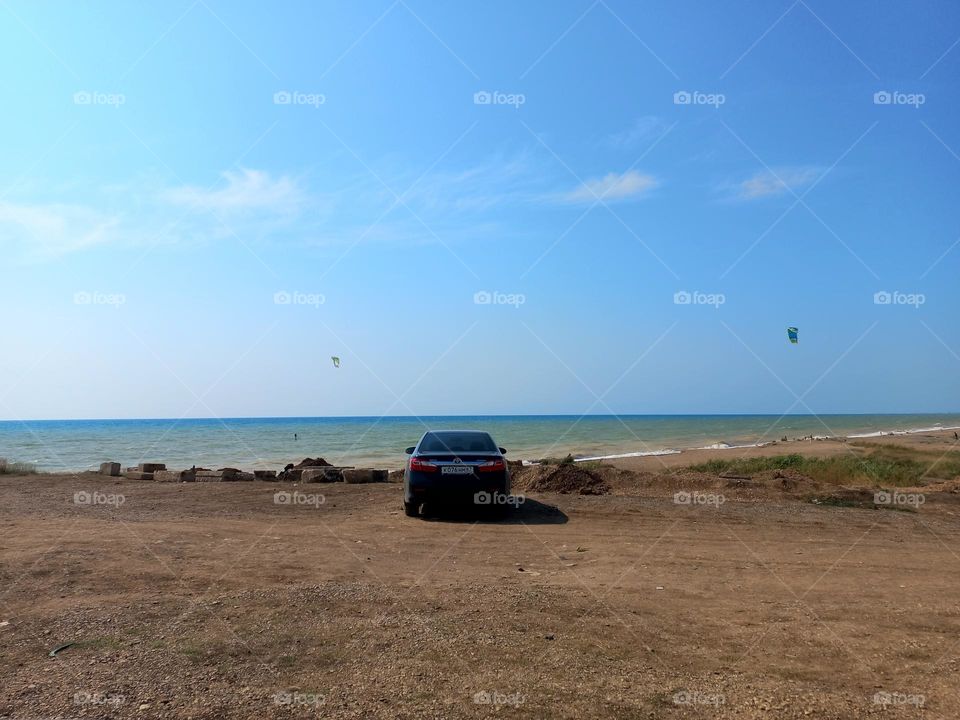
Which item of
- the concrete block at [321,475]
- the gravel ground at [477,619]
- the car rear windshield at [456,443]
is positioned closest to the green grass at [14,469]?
the concrete block at [321,475]

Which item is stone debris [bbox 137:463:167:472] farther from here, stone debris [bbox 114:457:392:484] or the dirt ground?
the dirt ground

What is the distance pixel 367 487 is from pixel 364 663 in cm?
1230

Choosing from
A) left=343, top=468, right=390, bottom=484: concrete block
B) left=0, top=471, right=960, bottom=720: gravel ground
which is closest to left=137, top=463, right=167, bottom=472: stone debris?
left=343, top=468, right=390, bottom=484: concrete block

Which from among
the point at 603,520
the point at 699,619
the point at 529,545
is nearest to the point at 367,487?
the point at 603,520

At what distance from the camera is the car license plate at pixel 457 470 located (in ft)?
39.3

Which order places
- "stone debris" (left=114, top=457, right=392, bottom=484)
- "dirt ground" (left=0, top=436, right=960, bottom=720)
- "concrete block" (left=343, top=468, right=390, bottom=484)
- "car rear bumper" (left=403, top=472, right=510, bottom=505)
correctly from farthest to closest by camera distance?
"stone debris" (left=114, top=457, right=392, bottom=484)
"concrete block" (left=343, top=468, right=390, bottom=484)
"car rear bumper" (left=403, top=472, right=510, bottom=505)
"dirt ground" (left=0, top=436, right=960, bottom=720)

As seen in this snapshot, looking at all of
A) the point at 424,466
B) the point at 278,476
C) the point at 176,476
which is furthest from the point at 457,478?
the point at 176,476

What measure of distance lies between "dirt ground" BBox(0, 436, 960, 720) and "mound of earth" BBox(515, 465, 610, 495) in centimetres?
424

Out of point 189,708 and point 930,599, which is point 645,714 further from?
point 930,599

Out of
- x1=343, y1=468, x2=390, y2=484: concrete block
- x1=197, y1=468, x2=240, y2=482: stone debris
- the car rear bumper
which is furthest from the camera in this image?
x1=197, y1=468, x2=240, y2=482: stone debris

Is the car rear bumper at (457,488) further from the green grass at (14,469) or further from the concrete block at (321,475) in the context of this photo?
the green grass at (14,469)

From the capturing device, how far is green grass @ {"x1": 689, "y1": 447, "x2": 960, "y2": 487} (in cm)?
1762

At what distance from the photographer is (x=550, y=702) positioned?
412 centimetres

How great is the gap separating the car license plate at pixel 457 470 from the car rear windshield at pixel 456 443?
507mm
